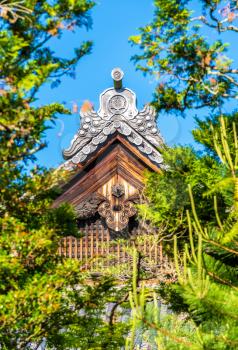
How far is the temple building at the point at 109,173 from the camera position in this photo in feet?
58.9

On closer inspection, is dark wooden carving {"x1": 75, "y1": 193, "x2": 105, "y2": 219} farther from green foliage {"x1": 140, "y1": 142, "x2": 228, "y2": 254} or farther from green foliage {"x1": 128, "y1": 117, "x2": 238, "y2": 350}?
green foliage {"x1": 128, "y1": 117, "x2": 238, "y2": 350}

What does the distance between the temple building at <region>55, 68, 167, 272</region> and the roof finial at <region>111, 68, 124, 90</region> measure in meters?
1.01

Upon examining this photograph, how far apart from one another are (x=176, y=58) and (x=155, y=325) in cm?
403

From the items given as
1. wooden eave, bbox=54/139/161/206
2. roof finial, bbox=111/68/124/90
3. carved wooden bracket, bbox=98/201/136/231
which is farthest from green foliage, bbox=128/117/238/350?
roof finial, bbox=111/68/124/90

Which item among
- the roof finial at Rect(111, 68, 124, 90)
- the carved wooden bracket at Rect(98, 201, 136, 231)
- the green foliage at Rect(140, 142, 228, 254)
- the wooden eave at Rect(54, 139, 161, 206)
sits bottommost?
the green foliage at Rect(140, 142, 228, 254)

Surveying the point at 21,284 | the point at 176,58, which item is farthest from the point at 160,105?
the point at 21,284

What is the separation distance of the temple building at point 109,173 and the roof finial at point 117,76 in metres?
1.01

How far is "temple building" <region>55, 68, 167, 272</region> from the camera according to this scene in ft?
58.9

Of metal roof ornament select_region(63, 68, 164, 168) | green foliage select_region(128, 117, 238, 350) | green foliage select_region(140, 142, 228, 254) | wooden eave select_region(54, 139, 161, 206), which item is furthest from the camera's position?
wooden eave select_region(54, 139, 161, 206)

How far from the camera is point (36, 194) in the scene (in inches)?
316

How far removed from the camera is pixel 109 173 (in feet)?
59.4

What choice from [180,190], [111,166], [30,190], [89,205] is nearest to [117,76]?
[111,166]

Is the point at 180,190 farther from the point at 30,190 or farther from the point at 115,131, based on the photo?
the point at 115,131

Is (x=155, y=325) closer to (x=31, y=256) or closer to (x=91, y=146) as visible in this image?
(x=31, y=256)
